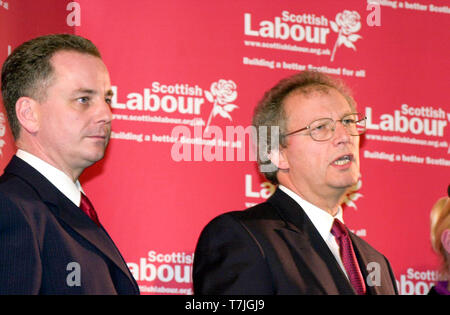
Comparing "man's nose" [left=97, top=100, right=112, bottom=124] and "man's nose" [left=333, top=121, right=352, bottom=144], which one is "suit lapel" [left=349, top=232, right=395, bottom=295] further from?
"man's nose" [left=97, top=100, right=112, bottom=124]

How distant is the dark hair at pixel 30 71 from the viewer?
294 centimetres

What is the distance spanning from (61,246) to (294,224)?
1058mm

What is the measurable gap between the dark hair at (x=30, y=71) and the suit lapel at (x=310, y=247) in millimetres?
1100

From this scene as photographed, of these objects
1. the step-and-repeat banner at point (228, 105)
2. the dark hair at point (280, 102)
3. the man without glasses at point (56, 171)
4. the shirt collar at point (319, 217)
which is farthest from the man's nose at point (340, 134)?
the man without glasses at point (56, 171)

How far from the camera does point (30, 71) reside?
296 centimetres

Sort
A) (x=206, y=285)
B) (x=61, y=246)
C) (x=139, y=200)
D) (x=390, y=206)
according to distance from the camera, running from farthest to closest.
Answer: (x=390, y=206)
(x=139, y=200)
(x=206, y=285)
(x=61, y=246)

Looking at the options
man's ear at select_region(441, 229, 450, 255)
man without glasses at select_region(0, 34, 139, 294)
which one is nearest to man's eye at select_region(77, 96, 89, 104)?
man without glasses at select_region(0, 34, 139, 294)

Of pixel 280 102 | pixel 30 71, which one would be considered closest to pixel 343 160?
pixel 280 102

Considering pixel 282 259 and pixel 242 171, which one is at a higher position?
pixel 242 171

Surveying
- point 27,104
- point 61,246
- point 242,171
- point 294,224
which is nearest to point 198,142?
point 242,171

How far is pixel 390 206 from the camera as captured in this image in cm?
429

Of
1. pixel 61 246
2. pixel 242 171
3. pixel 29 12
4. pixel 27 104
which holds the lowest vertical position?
pixel 61 246

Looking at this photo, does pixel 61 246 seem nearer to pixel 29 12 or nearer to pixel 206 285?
pixel 206 285

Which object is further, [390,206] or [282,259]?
[390,206]
